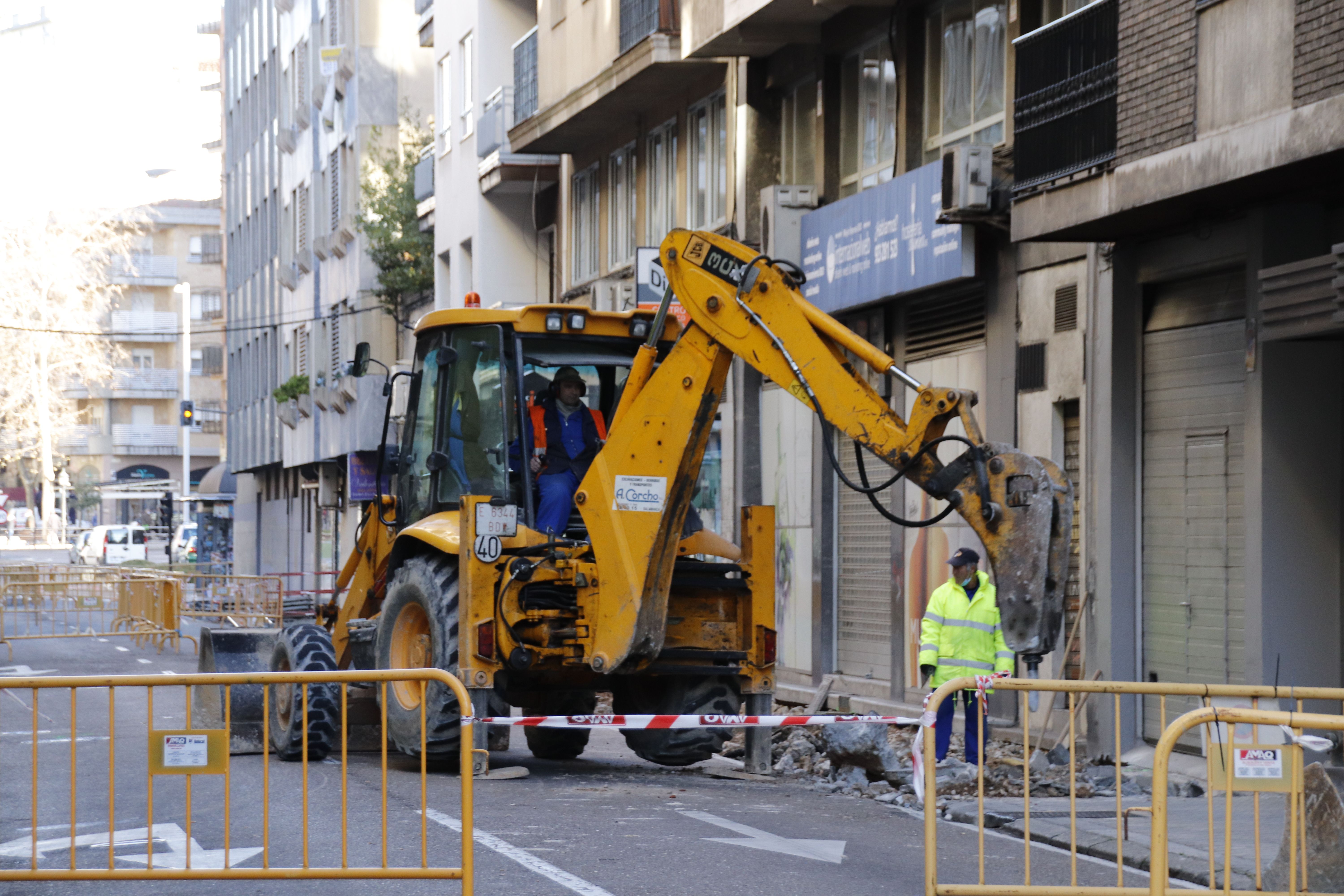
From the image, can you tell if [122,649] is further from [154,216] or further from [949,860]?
[154,216]

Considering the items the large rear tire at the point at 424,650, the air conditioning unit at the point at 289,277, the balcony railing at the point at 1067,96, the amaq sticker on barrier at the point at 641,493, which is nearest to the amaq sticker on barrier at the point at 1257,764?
the amaq sticker on barrier at the point at 641,493

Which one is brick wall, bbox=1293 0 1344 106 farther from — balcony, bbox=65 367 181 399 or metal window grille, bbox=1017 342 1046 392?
balcony, bbox=65 367 181 399

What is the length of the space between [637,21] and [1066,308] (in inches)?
368

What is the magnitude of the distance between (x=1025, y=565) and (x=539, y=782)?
4268 mm

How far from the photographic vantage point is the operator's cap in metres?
13.1

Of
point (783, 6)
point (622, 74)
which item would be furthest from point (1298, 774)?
point (622, 74)

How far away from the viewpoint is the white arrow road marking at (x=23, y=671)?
22.8 m

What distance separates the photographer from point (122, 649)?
90.2 feet

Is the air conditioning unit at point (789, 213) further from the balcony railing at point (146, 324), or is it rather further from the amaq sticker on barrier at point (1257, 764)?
the balcony railing at point (146, 324)

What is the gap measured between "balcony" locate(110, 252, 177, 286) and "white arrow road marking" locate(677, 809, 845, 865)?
94664 mm

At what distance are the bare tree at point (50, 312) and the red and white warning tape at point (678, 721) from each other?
63836mm

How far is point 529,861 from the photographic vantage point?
29.0ft

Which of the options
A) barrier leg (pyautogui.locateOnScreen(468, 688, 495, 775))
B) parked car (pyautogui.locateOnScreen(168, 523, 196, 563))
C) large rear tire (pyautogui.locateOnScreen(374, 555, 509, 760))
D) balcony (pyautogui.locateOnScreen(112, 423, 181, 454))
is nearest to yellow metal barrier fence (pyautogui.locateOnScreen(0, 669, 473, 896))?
large rear tire (pyautogui.locateOnScreen(374, 555, 509, 760))

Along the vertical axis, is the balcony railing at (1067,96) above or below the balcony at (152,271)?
below
